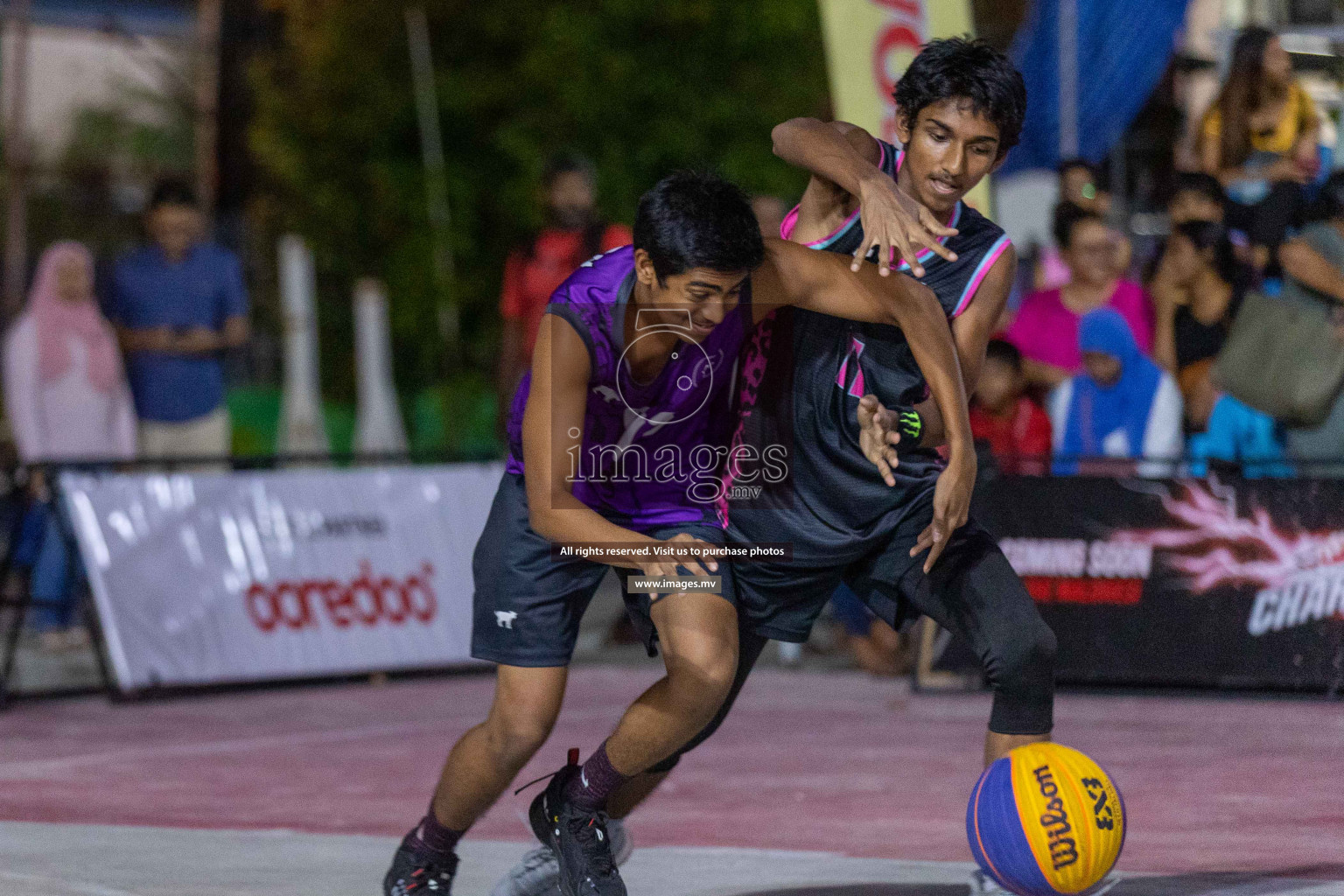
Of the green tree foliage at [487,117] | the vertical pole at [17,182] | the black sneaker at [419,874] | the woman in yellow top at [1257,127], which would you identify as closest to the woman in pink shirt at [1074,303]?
the woman in yellow top at [1257,127]

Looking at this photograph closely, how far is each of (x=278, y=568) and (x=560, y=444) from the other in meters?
5.29

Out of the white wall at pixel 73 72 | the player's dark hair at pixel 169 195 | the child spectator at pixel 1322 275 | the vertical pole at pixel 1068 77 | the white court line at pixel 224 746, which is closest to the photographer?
the white court line at pixel 224 746

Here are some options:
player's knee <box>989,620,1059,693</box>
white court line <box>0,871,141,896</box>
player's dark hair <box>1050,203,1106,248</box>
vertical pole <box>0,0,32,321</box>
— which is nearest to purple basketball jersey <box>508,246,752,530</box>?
player's knee <box>989,620,1059,693</box>

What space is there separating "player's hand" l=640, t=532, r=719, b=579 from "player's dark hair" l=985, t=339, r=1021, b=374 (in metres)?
4.84

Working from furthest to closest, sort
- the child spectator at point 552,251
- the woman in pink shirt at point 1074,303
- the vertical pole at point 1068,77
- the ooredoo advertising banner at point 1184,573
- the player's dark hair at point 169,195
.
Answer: the vertical pole at point 1068,77 → the player's dark hair at point 169,195 → the child spectator at point 552,251 → the woman in pink shirt at point 1074,303 → the ooredoo advertising banner at point 1184,573

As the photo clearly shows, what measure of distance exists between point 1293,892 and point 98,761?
4.80 m

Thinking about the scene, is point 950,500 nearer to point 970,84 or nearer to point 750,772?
point 970,84

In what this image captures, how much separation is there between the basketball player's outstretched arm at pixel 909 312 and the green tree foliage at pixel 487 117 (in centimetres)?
1515

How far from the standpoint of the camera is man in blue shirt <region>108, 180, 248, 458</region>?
10977mm

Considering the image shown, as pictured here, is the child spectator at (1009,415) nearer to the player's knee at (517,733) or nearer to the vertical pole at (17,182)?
the player's knee at (517,733)

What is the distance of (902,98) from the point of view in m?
4.89

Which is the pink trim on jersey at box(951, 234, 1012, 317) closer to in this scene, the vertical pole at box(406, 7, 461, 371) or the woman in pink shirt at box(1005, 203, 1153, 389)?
the woman in pink shirt at box(1005, 203, 1153, 389)

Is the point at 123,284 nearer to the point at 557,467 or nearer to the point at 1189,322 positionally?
the point at 1189,322

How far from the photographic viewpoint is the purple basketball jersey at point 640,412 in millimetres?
4633
